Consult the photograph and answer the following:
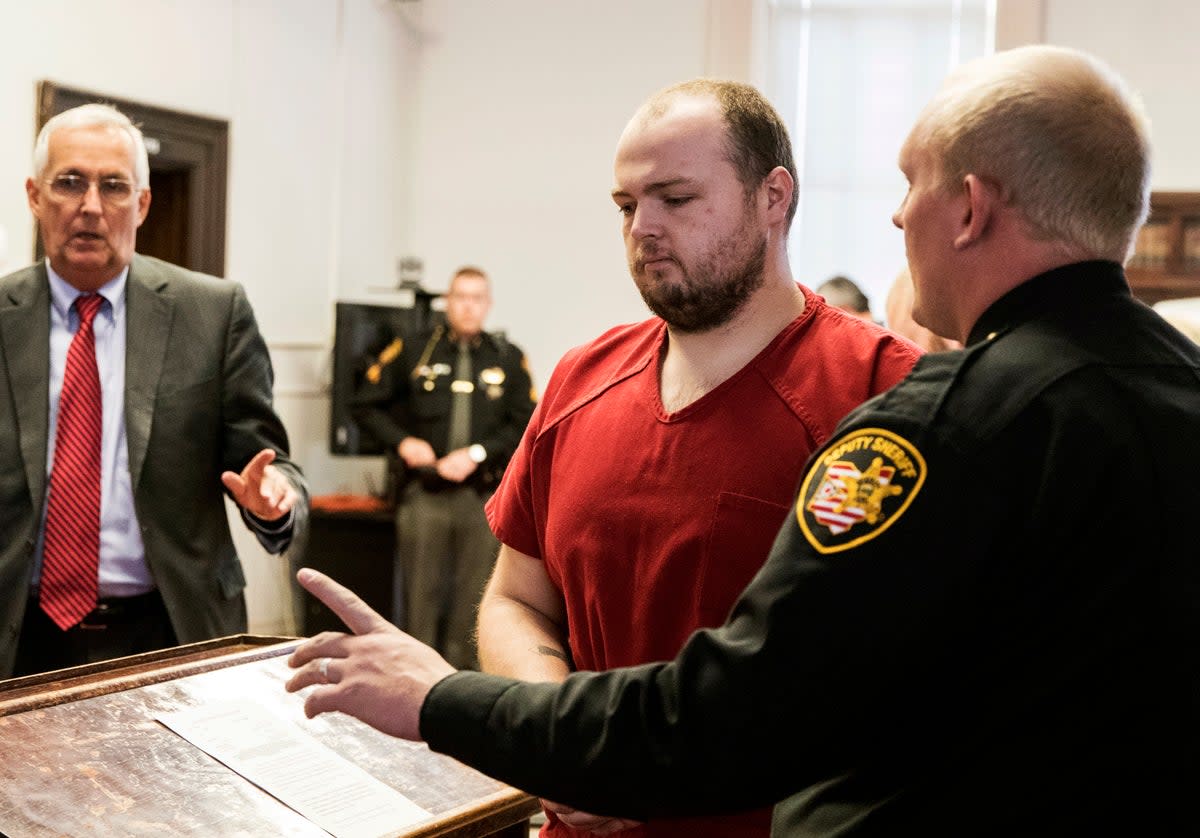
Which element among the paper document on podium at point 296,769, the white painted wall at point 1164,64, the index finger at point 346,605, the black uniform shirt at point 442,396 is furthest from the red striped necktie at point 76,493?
the white painted wall at point 1164,64

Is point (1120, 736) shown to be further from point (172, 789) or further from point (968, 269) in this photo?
point (172, 789)

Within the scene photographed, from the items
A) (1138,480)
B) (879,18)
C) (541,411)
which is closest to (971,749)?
(1138,480)

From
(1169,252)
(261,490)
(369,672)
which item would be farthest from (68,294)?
(1169,252)

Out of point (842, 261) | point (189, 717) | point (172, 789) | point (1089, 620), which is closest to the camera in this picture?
point (1089, 620)

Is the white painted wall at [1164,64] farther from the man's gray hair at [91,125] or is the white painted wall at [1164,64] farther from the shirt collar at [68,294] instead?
the shirt collar at [68,294]

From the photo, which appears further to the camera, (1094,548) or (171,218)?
(171,218)

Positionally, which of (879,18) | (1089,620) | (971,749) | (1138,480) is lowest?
(971,749)

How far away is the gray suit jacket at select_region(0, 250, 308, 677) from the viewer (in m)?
2.57

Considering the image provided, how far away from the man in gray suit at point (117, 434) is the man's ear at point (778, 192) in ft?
3.70

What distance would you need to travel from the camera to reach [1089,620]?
1052 mm

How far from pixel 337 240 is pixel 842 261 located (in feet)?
9.89

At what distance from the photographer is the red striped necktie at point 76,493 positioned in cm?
253

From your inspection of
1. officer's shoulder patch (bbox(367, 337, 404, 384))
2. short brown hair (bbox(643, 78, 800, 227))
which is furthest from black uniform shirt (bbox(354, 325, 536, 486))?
short brown hair (bbox(643, 78, 800, 227))

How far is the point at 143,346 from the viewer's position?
107 inches
